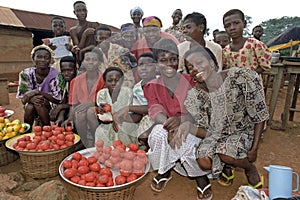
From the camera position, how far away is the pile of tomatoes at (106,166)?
1955mm

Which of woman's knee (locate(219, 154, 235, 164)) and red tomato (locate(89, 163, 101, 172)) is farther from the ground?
woman's knee (locate(219, 154, 235, 164))

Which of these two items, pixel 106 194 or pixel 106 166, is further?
pixel 106 166

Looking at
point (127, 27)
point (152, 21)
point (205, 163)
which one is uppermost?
point (152, 21)

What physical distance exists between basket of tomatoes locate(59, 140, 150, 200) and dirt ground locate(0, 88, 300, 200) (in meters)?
0.35

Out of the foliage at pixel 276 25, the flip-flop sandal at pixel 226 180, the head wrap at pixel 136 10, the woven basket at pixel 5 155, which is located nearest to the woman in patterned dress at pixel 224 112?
the flip-flop sandal at pixel 226 180

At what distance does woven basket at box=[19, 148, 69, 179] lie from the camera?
7.96 ft

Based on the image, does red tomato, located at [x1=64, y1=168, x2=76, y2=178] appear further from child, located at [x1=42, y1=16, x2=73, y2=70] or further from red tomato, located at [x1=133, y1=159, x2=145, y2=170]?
child, located at [x1=42, y1=16, x2=73, y2=70]

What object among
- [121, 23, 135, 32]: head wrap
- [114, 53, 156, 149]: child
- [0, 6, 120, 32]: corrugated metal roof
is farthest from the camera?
[0, 6, 120, 32]: corrugated metal roof

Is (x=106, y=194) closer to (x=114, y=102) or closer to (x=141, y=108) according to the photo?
(x=141, y=108)

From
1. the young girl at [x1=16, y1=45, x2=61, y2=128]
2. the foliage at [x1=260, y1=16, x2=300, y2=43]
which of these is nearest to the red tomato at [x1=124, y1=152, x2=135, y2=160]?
the young girl at [x1=16, y1=45, x2=61, y2=128]

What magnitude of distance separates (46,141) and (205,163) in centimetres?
Answer: 155

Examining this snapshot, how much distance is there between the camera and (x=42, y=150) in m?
2.41

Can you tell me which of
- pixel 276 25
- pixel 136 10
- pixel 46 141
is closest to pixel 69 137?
pixel 46 141

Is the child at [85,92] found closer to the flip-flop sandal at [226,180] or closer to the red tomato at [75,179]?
the red tomato at [75,179]
